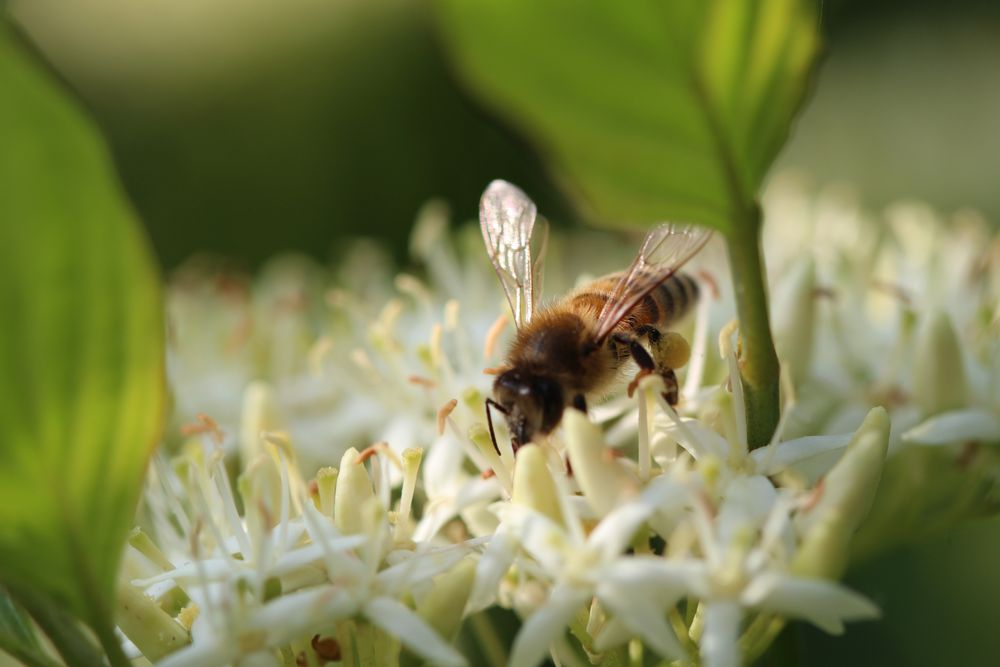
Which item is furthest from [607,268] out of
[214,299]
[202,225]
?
[202,225]

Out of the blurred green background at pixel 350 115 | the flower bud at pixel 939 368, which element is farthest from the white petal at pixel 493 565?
the blurred green background at pixel 350 115

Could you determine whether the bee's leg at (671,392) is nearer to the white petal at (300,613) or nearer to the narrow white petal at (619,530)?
the narrow white petal at (619,530)

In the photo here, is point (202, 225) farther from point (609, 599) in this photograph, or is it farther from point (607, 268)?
point (609, 599)

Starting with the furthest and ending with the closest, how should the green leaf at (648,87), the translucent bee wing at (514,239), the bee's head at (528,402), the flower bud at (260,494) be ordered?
the translucent bee wing at (514,239) < the bee's head at (528,402) < the flower bud at (260,494) < the green leaf at (648,87)

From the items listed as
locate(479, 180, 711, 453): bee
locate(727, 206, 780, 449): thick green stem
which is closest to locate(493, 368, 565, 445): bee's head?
locate(479, 180, 711, 453): bee

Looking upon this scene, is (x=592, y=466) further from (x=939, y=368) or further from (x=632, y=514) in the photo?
(x=939, y=368)

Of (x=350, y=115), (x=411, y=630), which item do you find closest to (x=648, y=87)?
(x=411, y=630)
